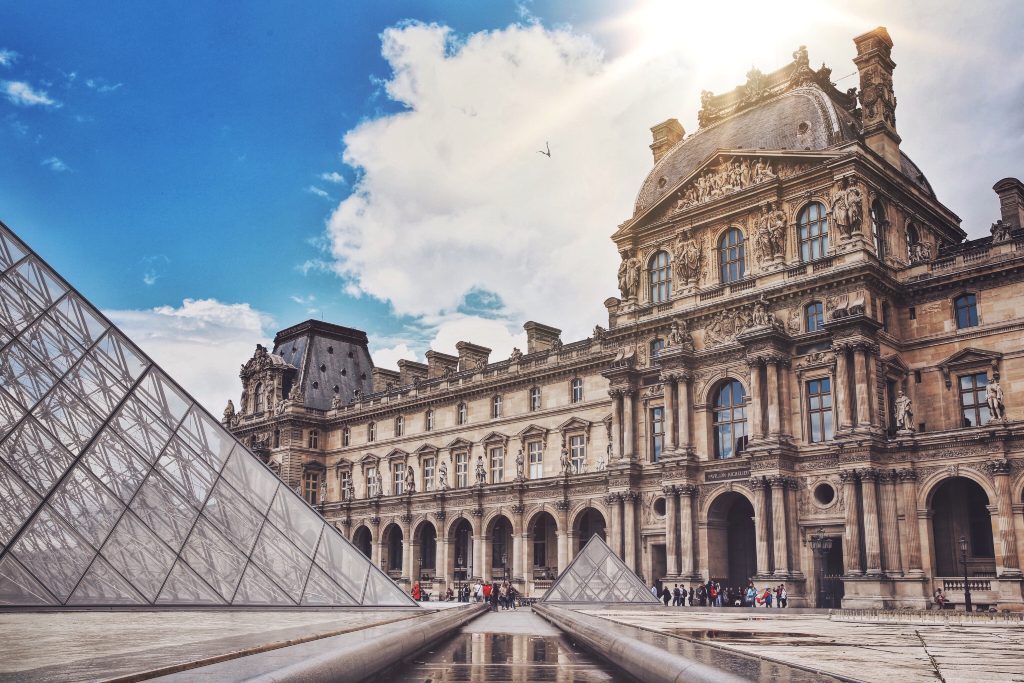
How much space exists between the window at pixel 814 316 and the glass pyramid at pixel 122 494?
64.0 ft

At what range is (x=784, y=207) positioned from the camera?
37125 millimetres

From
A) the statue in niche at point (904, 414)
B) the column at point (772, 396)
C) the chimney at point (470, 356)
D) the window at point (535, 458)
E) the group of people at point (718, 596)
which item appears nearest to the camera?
the statue in niche at point (904, 414)

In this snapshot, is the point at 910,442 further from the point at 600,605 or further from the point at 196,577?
the point at 196,577

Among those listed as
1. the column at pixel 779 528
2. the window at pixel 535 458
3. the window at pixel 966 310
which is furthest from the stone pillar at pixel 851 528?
the window at pixel 535 458

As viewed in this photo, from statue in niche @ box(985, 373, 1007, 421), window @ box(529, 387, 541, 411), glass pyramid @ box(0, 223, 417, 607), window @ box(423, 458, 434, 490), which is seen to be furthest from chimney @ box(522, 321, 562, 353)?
glass pyramid @ box(0, 223, 417, 607)

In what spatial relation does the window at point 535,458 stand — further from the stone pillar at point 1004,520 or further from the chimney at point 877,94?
the stone pillar at point 1004,520

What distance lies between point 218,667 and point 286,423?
58.2 m

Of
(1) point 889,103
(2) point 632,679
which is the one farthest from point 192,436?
(1) point 889,103

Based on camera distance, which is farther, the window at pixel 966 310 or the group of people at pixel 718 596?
the window at pixel 966 310

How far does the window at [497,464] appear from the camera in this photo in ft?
168

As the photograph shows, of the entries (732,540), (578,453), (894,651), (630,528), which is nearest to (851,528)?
(732,540)

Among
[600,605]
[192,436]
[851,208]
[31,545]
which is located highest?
[851,208]

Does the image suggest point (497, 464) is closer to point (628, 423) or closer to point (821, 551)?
point (628, 423)

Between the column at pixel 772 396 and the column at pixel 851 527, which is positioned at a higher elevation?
the column at pixel 772 396
